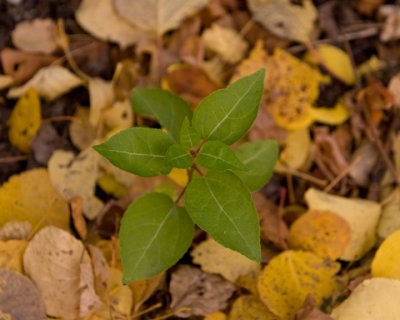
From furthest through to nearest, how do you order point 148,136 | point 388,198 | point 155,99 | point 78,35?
point 78,35, point 388,198, point 155,99, point 148,136

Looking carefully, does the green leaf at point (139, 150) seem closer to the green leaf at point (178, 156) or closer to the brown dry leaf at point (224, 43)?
the green leaf at point (178, 156)

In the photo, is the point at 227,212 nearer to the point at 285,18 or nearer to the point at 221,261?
the point at 221,261

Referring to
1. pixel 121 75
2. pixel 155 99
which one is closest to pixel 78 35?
pixel 121 75

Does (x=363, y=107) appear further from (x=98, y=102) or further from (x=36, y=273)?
(x=36, y=273)

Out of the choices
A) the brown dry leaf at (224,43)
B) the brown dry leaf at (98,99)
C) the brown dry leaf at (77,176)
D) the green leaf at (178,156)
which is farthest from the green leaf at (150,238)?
the brown dry leaf at (224,43)

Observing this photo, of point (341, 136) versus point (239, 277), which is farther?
point (341, 136)

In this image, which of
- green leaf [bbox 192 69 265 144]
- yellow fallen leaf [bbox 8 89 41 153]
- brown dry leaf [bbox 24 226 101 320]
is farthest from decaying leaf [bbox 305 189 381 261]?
yellow fallen leaf [bbox 8 89 41 153]
